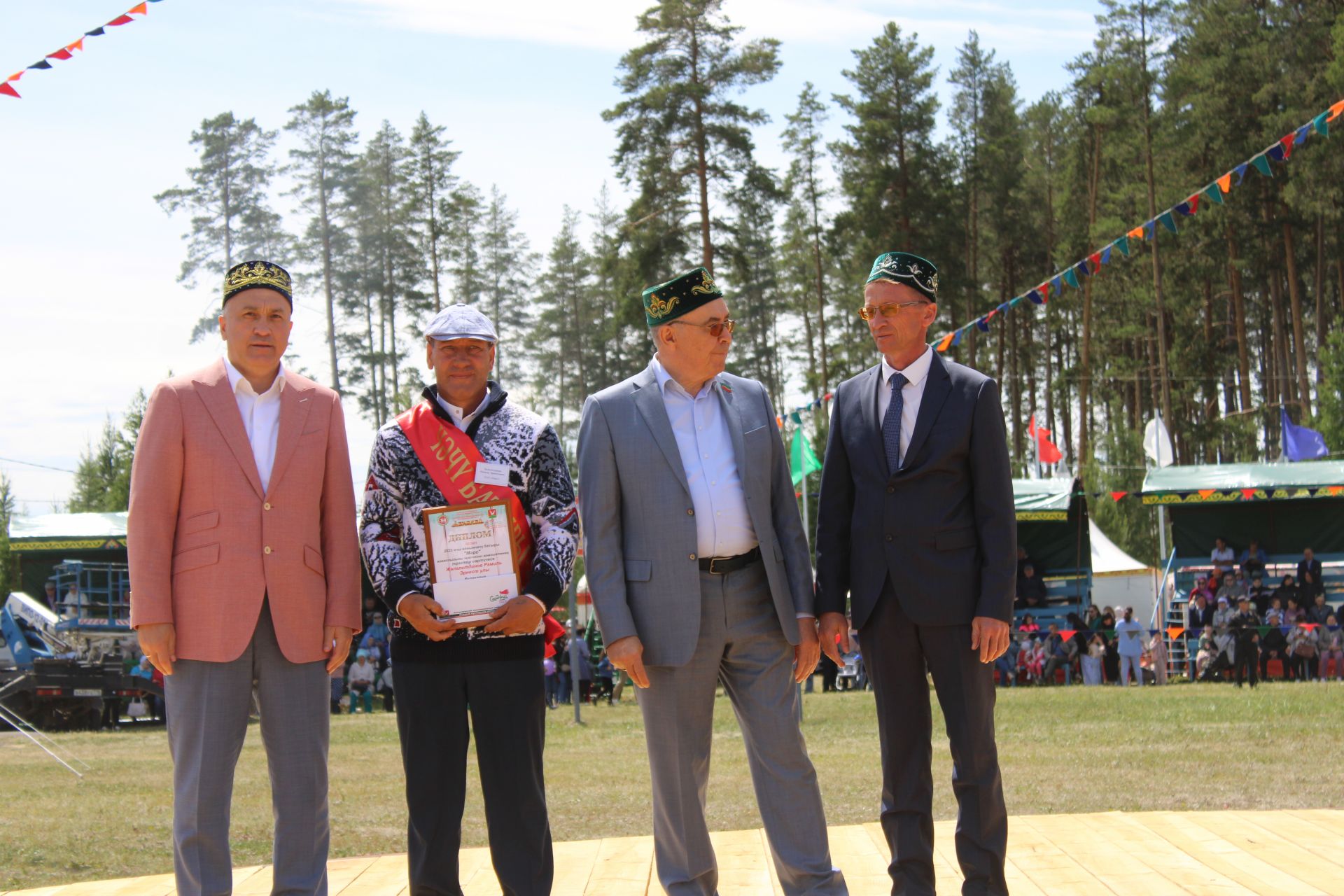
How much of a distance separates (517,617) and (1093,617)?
1856cm

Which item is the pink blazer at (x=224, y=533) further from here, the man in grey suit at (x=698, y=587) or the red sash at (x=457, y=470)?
the man in grey suit at (x=698, y=587)

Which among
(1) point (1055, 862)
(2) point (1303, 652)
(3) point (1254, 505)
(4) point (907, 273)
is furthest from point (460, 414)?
(3) point (1254, 505)

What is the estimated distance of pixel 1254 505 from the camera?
71.3 feet

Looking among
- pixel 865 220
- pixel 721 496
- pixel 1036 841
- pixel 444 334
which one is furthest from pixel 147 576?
pixel 865 220

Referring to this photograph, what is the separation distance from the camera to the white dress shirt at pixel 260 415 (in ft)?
12.0

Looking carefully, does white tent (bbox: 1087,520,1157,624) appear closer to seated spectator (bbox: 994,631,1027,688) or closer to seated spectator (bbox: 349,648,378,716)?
seated spectator (bbox: 994,631,1027,688)

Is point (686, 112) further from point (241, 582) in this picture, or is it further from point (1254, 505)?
point (241, 582)

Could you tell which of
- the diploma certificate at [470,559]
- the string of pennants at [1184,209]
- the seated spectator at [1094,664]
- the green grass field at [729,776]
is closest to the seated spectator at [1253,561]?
the seated spectator at [1094,664]

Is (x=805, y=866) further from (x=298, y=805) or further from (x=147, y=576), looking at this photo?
(x=147, y=576)

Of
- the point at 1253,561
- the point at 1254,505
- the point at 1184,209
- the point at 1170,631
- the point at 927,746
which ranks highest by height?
the point at 1184,209

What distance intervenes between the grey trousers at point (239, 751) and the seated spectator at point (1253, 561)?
1932 centimetres

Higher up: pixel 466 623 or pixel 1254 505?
pixel 1254 505

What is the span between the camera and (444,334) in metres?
3.65

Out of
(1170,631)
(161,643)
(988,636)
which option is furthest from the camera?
(1170,631)
